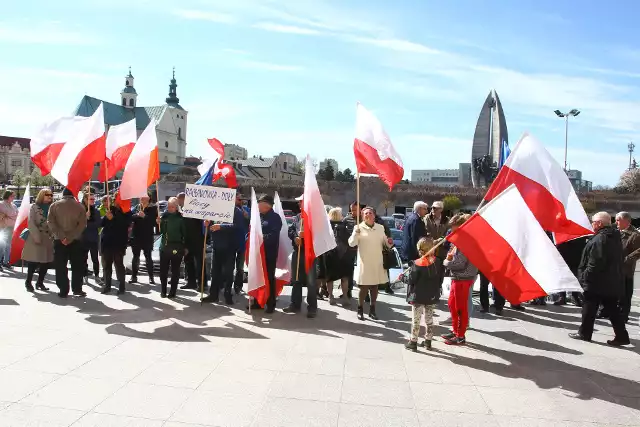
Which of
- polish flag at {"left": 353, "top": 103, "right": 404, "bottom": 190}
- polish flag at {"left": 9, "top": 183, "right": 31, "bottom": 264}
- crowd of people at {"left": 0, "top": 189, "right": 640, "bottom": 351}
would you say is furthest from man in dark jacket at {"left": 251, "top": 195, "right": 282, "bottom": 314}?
polish flag at {"left": 9, "top": 183, "right": 31, "bottom": 264}

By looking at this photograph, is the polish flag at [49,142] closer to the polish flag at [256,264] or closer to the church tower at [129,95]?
the polish flag at [256,264]

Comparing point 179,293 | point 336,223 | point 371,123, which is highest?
point 371,123

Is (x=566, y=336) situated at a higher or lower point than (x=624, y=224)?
lower

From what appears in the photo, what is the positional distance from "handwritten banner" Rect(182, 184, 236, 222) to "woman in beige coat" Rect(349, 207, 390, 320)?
210cm

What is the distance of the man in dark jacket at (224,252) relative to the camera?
891 cm

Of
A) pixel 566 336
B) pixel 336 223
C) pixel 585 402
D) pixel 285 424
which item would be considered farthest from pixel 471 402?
pixel 336 223

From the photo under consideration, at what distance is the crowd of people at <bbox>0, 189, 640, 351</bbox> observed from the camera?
22.7ft

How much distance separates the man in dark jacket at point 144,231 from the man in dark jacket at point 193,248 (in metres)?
0.99

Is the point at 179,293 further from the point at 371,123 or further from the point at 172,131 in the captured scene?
the point at 172,131

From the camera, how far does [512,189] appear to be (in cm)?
567

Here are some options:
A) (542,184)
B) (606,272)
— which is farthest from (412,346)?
(606,272)

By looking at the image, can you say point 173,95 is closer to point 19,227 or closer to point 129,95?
point 129,95

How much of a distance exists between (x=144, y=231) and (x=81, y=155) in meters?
2.13

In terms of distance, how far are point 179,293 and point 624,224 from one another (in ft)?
A: 24.8
